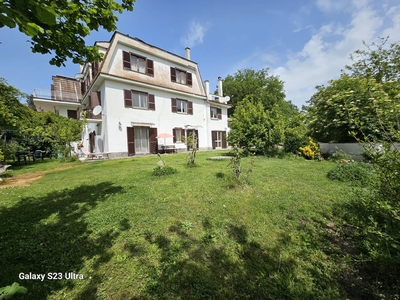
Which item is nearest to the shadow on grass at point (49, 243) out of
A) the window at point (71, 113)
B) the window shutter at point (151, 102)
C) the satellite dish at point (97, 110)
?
the satellite dish at point (97, 110)

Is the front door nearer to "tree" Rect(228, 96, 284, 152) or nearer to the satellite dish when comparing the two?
the satellite dish

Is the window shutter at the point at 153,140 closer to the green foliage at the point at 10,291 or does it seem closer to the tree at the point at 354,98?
the tree at the point at 354,98

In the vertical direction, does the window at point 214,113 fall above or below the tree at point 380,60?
below

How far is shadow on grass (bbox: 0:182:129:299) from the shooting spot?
192cm

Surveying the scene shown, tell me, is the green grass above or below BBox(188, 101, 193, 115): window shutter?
below

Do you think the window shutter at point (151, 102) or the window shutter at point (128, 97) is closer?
the window shutter at point (128, 97)

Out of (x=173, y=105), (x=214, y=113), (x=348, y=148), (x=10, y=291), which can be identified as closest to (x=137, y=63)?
(x=173, y=105)

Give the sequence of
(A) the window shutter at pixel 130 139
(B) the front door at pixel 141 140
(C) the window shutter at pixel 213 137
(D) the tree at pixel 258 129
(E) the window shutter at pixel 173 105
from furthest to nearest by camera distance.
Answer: (C) the window shutter at pixel 213 137 → (E) the window shutter at pixel 173 105 → (B) the front door at pixel 141 140 → (A) the window shutter at pixel 130 139 → (D) the tree at pixel 258 129

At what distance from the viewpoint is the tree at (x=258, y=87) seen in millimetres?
32812

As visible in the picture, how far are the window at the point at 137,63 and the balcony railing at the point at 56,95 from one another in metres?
12.6

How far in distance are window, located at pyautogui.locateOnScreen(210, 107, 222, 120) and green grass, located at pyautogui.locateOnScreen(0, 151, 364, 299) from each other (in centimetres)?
1753

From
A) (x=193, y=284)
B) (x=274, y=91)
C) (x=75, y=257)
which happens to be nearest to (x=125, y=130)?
(x=75, y=257)

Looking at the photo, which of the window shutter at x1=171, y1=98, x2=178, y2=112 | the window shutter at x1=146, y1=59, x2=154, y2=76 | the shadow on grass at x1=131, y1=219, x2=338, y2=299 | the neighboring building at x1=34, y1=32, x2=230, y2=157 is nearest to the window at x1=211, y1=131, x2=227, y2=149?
the neighboring building at x1=34, y1=32, x2=230, y2=157

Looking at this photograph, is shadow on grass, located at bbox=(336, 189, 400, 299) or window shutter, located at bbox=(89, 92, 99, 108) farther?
window shutter, located at bbox=(89, 92, 99, 108)
